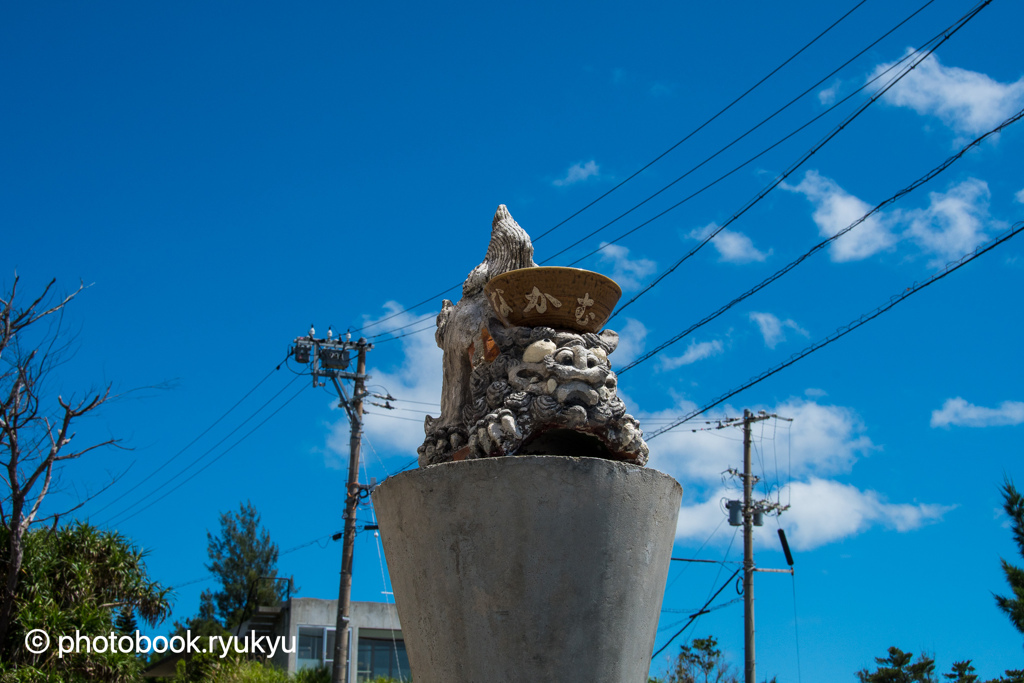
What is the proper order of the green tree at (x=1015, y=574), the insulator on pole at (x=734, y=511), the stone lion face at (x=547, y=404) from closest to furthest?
the stone lion face at (x=547, y=404) → the green tree at (x=1015, y=574) → the insulator on pole at (x=734, y=511)

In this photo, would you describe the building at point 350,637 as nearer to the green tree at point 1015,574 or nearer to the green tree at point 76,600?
the green tree at point 76,600

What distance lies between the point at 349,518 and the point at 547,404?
40.5ft

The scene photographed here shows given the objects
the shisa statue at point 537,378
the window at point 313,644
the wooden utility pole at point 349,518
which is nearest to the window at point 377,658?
the window at point 313,644

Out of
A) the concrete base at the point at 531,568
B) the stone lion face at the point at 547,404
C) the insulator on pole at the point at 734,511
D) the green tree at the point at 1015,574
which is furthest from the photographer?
the insulator on pole at the point at 734,511

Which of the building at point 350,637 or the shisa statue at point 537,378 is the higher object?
the shisa statue at point 537,378

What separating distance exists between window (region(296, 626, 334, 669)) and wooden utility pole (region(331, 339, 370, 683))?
166 inches

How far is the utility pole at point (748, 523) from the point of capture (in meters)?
17.8

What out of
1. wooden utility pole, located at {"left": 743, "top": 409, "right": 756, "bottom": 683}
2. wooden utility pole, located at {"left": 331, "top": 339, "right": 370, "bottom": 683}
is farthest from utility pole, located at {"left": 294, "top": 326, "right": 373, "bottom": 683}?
wooden utility pole, located at {"left": 743, "top": 409, "right": 756, "bottom": 683}

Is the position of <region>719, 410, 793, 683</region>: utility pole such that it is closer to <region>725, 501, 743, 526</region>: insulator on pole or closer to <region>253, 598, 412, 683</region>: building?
<region>725, 501, 743, 526</region>: insulator on pole

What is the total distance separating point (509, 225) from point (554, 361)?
145 cm

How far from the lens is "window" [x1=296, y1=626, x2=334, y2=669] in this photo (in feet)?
69.5

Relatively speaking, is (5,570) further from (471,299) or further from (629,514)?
(629,514)

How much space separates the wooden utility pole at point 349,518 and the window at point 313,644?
4205 millimetres

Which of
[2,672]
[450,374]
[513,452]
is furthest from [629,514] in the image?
[2,672]
